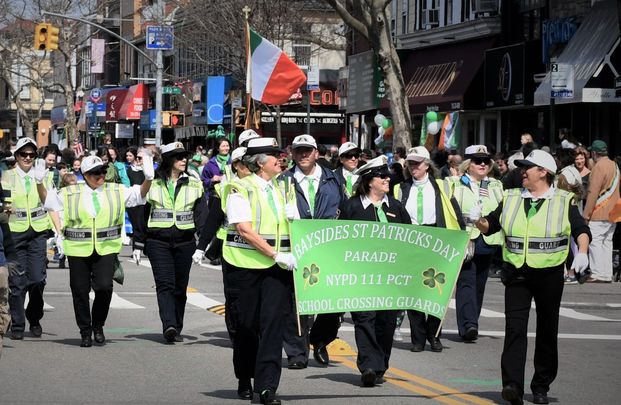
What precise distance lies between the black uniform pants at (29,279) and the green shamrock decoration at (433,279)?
4636mm

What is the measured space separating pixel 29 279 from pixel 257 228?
4.63 metres

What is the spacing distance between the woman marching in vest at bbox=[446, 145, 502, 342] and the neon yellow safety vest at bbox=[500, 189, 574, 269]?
3.31 m

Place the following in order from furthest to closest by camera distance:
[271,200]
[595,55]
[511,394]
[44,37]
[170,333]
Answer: [44,37] < [595,55] < [170,333] < [271,200] < [511,394]

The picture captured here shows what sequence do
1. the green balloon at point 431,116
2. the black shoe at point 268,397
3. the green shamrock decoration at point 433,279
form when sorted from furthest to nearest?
the green balloon at point 431,116 < the green shamrock decoration at point 433,279 < the black shoe at point 268,397

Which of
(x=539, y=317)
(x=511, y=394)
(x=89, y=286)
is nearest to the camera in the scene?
(x=511, y=394)

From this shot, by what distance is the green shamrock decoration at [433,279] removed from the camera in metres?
10.6

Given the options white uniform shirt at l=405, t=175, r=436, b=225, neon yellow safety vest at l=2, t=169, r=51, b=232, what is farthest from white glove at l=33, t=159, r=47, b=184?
white uniform shirt at l=405, t=175, r=436, b=225

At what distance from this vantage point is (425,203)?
41.9ft

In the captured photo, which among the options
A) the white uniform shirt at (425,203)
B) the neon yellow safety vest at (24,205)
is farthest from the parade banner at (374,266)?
the neon yellow safety vest at (24,205)

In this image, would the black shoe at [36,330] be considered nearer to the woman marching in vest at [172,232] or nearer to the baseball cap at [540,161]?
the woman marching in vest at [172,232]

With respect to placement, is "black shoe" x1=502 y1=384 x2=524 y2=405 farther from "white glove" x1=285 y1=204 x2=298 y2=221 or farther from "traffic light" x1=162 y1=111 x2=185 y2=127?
"traffic light" x1=162 y1=111 x2=185 y2=127

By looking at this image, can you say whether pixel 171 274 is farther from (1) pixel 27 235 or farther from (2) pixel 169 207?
(1) pixel 27 235

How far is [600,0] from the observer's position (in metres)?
29.0

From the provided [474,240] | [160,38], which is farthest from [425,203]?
[160,38]
